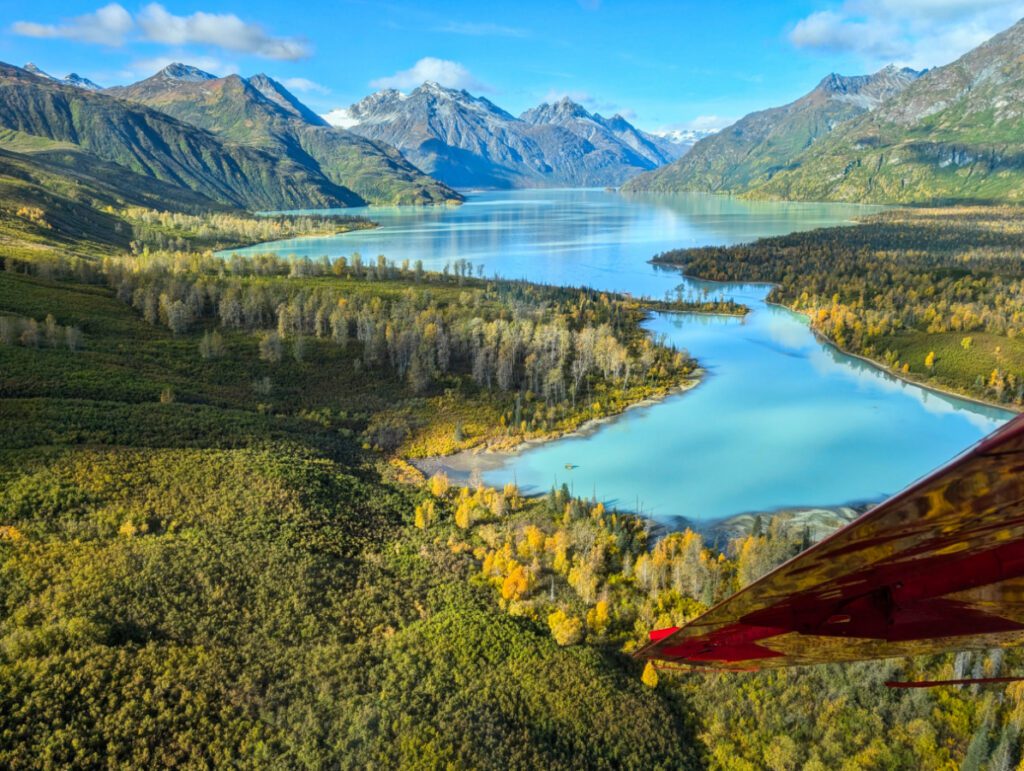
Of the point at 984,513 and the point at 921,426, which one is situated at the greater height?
the point at 984,513

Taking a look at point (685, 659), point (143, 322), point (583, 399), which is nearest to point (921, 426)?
point (583, 399)

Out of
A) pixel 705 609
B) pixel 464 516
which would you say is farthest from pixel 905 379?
pixel 705 609

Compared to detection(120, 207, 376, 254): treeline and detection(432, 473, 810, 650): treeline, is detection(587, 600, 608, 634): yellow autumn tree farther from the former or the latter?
detection(120, 207, 376, 254): treeline

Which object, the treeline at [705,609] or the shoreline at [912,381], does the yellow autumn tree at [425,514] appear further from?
the shoreline at [912,381]

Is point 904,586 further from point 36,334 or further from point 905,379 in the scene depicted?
point 905,379

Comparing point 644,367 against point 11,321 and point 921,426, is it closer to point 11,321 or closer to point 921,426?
point 921,426

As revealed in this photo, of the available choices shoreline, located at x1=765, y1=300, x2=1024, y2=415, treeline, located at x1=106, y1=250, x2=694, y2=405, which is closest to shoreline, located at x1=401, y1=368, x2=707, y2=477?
treeline, located at x1=106, y1=250, x2=694, y2=405
